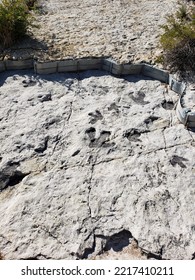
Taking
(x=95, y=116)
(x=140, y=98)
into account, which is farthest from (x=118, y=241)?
(x=140, y=98)

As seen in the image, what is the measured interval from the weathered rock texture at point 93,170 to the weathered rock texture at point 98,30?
2.61 feet

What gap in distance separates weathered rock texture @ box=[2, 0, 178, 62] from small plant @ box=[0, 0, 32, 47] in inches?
7.9

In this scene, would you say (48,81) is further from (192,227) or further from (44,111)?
(192,227)

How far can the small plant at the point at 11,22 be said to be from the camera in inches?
244

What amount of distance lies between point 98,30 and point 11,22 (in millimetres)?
1820

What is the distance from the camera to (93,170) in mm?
4023

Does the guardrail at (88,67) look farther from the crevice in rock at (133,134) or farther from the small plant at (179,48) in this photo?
the crevice in rock at (133,134)

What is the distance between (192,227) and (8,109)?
10.8ft

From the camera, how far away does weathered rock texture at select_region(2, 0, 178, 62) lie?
20.0 feet

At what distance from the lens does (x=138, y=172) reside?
13.0 feet

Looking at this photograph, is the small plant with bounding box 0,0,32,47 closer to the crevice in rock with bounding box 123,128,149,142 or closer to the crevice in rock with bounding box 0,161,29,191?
the crevice in rock with bounding box 0,161,29,191

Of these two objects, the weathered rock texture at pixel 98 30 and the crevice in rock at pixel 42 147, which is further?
the weathered rock texture at pixel 98 30

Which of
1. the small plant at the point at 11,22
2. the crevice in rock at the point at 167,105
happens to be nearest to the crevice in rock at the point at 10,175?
the crevice in rock at the point at 167,105

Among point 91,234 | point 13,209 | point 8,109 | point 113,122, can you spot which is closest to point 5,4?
point 8,109
